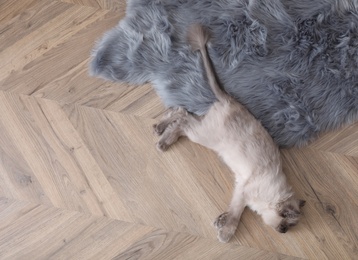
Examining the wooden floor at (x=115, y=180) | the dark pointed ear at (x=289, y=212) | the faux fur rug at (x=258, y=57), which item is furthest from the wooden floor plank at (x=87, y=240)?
the faux fur rug at (x=258, y=57)

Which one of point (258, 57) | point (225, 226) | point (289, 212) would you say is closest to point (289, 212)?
point (289, 212)

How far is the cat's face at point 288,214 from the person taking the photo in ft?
4.41

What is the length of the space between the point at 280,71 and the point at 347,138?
0.29 m

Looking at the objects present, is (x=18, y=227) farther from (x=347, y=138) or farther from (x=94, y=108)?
(x=347, y=138)

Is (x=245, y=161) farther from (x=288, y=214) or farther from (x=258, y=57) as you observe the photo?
(x=258, y=57)

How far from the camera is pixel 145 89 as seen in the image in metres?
1.49

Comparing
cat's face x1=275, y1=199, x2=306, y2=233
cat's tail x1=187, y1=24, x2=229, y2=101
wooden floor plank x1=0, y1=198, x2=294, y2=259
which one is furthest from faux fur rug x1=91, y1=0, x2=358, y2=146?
wooden floor plank x1=0, y1=198, x2=294, y2=259

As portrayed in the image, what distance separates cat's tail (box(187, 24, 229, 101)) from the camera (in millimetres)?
1411

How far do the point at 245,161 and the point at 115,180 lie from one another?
38 centimetres

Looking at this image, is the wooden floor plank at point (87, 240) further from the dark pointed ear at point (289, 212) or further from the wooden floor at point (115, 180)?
the dark pointed ear at point (289, 212)

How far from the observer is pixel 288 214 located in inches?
52.8

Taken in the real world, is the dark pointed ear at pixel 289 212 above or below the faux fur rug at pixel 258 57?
below

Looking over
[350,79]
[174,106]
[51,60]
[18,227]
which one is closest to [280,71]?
[350,79]

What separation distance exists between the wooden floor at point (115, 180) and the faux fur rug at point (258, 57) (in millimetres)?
65
